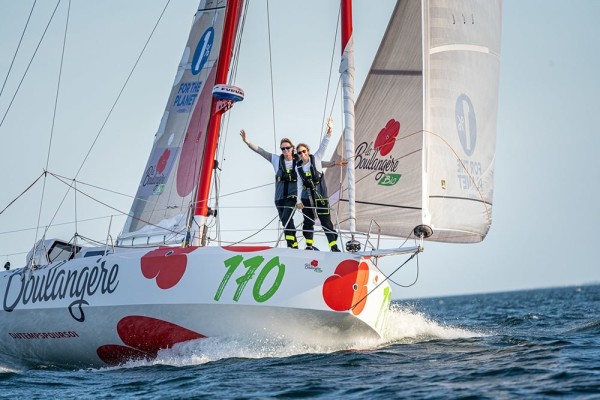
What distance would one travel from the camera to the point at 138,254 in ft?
36.1

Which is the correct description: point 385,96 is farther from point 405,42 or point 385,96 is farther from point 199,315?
point 199,315

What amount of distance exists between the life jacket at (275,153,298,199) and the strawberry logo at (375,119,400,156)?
133cm

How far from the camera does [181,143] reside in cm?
1373

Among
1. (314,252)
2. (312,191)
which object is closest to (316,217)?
(312,191)

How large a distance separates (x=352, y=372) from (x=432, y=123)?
A: 3805mm

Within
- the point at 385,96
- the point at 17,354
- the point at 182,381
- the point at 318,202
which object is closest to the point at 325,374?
the point at 182,381

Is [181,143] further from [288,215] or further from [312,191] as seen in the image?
[312,191]

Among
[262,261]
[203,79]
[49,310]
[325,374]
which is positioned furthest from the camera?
[203,79]

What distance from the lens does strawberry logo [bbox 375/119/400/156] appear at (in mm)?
11460

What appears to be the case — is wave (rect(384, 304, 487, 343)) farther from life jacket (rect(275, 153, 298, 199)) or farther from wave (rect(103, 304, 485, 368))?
life jacket (rect(275, 153, 298, 199))

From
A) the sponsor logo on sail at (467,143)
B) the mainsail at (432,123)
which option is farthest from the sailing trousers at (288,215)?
the sponsor logo on sail at (467,143)

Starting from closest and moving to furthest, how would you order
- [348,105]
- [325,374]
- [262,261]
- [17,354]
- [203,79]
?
1. [325,374]
2. [262,261]
3. [348,105]
4. [17,354]
5. [203,79]

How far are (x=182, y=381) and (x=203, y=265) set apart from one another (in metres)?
1.92

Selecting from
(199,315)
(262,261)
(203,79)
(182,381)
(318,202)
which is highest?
(203,79)
